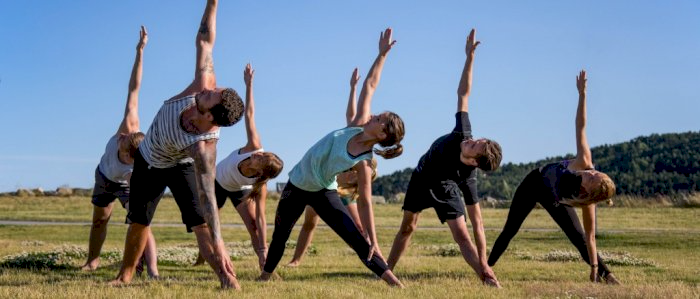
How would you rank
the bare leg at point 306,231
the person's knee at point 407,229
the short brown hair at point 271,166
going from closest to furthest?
the short brown hair at point 271,166, the person's knee at point 407,229, the bare leg at point 306,231

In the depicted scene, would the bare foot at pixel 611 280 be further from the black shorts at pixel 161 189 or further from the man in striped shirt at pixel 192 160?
the black shorts at pixel 161 189

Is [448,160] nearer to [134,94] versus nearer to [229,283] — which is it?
[229,283]

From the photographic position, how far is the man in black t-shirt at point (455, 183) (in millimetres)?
9414

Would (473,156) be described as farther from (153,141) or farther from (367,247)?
(153,141)

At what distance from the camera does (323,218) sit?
881cm

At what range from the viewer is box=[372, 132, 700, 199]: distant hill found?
65.4 meters

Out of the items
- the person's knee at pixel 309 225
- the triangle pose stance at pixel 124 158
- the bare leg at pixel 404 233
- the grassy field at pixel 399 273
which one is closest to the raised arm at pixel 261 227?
the grassy field at pixel 399 273

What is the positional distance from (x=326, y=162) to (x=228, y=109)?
5.42ft

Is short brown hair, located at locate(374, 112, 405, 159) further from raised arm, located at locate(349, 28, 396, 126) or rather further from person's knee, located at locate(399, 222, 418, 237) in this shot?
person's knee, located at locate(399, 222, 418, 237)

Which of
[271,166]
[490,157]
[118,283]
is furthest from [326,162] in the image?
[118,283]

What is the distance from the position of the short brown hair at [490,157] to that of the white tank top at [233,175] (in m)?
3.37

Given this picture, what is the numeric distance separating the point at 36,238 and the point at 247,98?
15.7m

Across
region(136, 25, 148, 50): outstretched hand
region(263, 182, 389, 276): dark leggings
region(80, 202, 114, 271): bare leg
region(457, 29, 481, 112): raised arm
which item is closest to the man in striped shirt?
region(263, 182, 389, 276): dark leggings

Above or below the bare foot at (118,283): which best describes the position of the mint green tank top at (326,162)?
above
